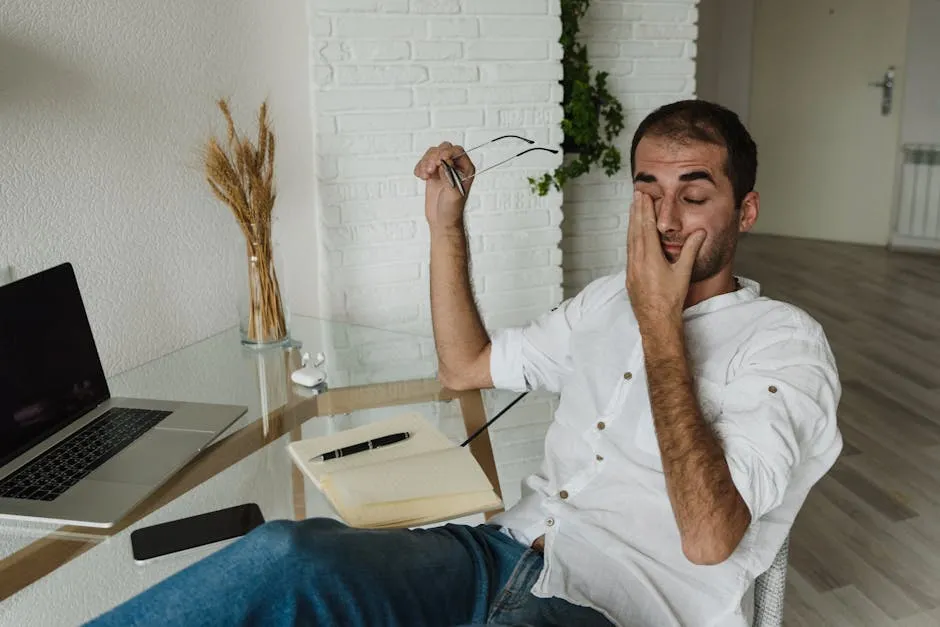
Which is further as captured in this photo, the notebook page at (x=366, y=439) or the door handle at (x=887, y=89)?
the door handle at (x=887, y=89)

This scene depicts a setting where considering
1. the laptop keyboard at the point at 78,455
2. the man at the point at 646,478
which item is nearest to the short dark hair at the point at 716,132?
the man at the point at 646,478

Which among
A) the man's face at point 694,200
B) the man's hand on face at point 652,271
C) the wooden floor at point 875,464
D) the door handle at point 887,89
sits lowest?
the wooden floor at point 875,464

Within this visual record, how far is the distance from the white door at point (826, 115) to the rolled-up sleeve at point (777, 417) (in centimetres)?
496

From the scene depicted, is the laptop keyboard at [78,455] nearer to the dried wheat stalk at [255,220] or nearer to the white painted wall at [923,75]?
the dried wheat stalk at [255,220]

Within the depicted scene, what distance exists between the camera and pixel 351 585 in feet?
3.83

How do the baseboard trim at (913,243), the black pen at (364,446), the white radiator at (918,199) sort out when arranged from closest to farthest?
1. the black pen at (364,446)
2. the white radiator at (918,199)
3. the baseboard trim at (913,243)

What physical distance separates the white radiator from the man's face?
4.72 meters

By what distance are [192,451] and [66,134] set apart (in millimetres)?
772

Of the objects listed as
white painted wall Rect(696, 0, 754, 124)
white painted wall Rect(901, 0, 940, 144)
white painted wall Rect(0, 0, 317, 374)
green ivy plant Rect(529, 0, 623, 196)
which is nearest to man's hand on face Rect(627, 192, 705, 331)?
white painted wall Rect(0, 0, 317, 374)

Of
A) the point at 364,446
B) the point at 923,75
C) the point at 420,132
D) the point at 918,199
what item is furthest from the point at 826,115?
the point at 364,446

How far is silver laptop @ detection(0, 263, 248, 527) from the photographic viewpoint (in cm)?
132

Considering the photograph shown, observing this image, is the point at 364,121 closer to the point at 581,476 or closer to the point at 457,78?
the point at 457,78

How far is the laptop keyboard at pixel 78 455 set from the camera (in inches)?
52.5

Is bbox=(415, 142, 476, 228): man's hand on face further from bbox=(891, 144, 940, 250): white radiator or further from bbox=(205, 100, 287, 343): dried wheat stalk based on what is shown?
bbox=(891, 144, 940, 250): white radiator
